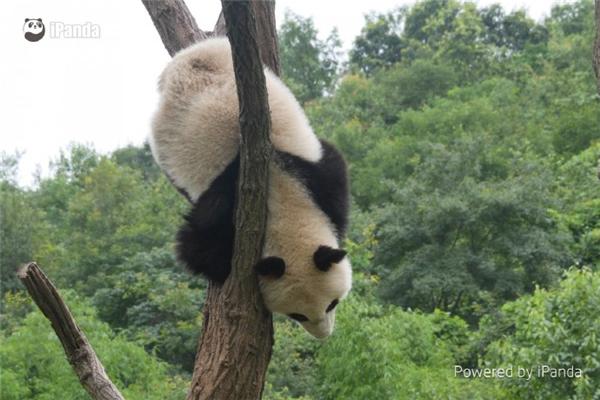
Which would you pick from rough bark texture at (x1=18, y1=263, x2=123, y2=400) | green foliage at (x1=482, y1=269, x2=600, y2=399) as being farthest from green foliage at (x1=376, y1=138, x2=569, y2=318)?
rough bark texture at (x1=18, y1=263, x2=123, y2=400)

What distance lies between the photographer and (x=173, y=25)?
5.87 metres

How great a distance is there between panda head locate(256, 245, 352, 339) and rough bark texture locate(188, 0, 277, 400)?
0.09 meters

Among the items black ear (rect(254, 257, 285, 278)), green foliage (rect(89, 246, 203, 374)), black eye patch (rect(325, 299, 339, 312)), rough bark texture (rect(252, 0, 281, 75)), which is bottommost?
green foliage (rect(89, 246, 203, 374))

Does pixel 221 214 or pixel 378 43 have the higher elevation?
pixel 378 43

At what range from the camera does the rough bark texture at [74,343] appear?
4227 millimetres

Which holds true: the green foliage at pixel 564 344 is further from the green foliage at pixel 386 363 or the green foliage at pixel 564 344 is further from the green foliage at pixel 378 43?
the green foliage at pixel 378 43

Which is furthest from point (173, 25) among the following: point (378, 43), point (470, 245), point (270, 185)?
point (378, 43)

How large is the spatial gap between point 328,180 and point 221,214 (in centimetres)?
73

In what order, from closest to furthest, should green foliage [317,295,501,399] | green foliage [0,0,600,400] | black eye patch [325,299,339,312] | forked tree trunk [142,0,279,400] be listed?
forked tree trunk [142,0,279,400]
black eye patch [325,299,339,312]
green foliage [317,295,501,399]
green foliage [0,0,600,400]

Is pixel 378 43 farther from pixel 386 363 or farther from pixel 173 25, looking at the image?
pixel 173 25

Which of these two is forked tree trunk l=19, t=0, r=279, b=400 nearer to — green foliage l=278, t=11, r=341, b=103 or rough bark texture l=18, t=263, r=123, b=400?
rough bark texture l=18, t=263, r=123, b=400

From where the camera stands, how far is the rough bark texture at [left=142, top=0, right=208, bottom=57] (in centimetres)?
582

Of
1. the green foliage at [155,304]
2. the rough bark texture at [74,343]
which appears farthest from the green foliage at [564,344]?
the green foliage at [155,304]

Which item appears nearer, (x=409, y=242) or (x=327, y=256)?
(x=327, y=256)
